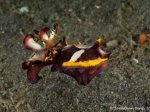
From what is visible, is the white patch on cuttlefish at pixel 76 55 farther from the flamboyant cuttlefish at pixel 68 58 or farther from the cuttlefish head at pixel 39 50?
the cuttlefish head at pixel 39 50

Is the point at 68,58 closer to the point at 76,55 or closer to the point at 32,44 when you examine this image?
the point at 76,55

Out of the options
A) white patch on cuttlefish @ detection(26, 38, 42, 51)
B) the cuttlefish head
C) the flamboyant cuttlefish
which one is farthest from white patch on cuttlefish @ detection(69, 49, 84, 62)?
white patch on cuttlefish @ detection(26, 38, 42, 51)

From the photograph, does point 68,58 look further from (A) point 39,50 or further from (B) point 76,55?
(A) point 39,50

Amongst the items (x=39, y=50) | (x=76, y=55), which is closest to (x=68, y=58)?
(x=76, y=55)

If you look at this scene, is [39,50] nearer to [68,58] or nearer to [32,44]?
[32,44]

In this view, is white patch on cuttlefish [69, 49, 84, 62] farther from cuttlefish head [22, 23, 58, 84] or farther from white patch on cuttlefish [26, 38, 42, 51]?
white patch on cuttlefish [26, 38, 42, 51]

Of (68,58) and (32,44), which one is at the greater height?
(32,44)

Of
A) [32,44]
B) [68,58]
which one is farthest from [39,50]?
[68,58]

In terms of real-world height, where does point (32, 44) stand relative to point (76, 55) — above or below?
above

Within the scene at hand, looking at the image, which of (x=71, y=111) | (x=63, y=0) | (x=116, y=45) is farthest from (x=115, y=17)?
(x=71, y=111)
